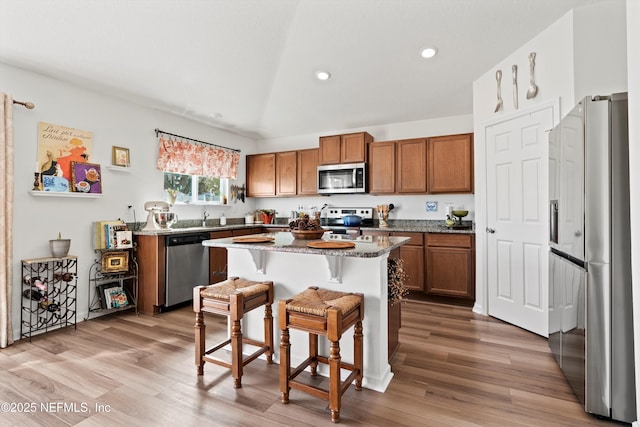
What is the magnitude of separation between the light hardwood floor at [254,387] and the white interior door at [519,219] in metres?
0.31

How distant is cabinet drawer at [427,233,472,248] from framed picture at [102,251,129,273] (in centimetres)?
348

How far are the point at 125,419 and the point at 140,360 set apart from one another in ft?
2.39

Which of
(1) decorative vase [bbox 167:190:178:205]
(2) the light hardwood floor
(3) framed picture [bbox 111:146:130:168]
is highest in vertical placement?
(3) framed picture [bbox 111:146:130:168]

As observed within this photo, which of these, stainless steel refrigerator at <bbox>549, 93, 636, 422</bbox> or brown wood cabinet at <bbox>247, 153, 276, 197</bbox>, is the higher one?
brown wood cabinet at <bbox>247, 153, 276, 197</bbox>

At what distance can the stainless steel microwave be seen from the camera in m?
4.53

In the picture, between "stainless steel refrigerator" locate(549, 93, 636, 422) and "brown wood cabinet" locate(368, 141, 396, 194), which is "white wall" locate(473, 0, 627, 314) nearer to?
"stainless steel refrigerator" locate(549, 93, 636, 422)

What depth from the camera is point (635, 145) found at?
4.67 feet

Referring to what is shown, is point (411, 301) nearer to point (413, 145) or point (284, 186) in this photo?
point (413, 145)

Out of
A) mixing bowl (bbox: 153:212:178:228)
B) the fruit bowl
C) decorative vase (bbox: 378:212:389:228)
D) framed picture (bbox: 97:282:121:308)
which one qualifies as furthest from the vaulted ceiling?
framed picture (bbox: 97:282:121:308)

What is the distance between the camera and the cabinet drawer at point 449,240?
364 centimetres

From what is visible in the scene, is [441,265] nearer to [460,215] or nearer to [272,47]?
[460,215]

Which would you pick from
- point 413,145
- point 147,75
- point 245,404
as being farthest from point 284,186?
point 245,404

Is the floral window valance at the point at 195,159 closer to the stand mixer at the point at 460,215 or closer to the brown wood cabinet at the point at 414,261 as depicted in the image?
the brown wood cabinet at the point at 414,261

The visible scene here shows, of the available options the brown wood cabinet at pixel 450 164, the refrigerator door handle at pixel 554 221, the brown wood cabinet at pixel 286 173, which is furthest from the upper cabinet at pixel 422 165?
the refrigerator door handle at pixel 554 221
